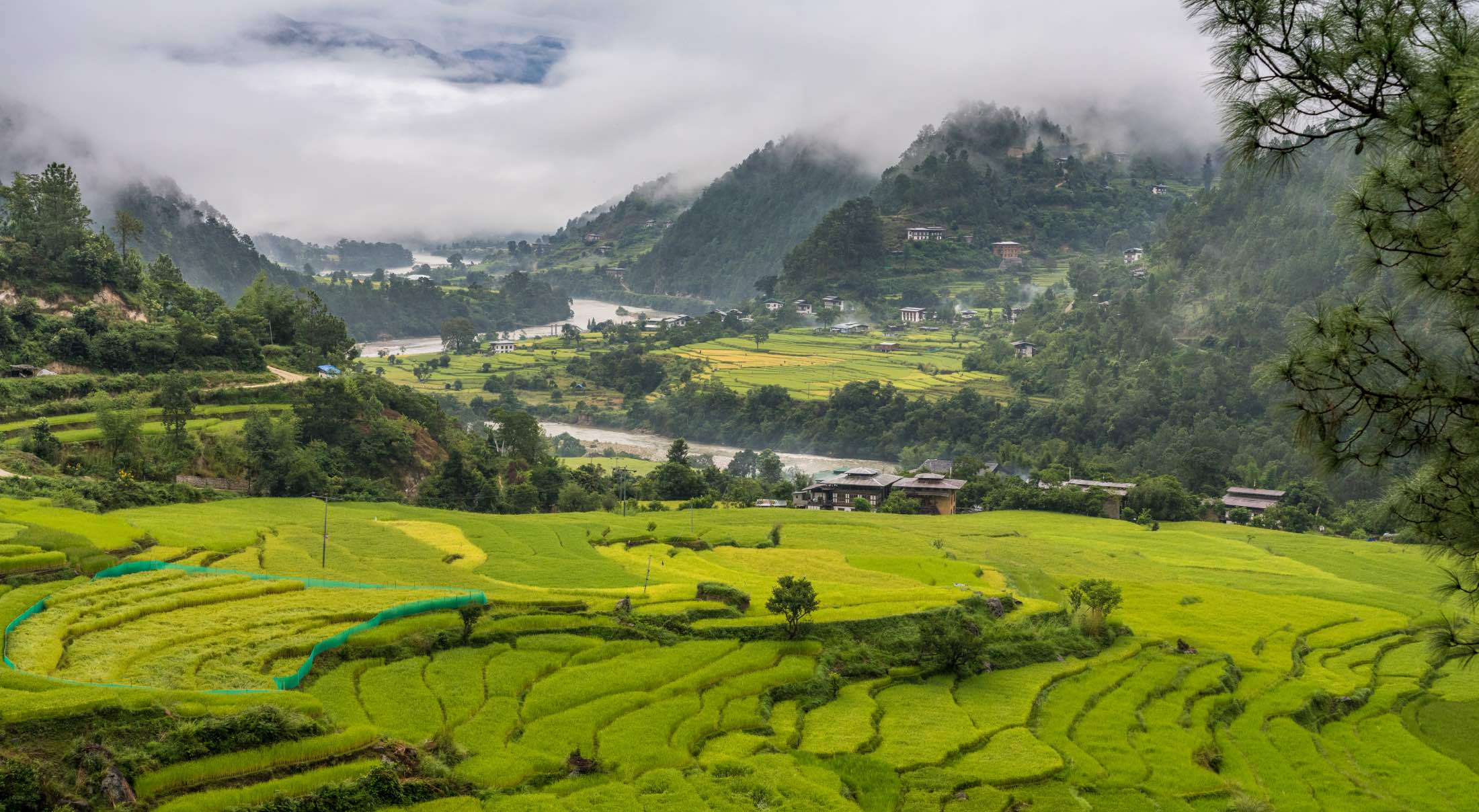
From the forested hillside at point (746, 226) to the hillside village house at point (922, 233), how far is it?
36.6m

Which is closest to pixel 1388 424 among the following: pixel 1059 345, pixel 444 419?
pixel 444 419

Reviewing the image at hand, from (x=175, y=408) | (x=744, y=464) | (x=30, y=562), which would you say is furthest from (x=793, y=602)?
(x=744, y=464)

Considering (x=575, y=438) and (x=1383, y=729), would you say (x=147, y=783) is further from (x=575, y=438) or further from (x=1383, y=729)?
(x=575, y=438)

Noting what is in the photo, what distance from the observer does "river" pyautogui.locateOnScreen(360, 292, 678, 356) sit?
131 meters

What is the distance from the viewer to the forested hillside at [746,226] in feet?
598

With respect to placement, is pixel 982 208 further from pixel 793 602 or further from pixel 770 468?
pixel 793 602

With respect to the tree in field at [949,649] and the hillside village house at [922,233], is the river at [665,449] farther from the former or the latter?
the hillside village house at [922,233]

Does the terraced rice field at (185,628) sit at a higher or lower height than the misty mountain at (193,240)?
lower

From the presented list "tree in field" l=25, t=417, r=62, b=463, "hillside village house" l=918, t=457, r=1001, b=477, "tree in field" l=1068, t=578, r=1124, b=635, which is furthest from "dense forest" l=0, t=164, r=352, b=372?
"tree in field" l=1068, t=578, r=1124, b=635

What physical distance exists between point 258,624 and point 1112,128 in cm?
17713

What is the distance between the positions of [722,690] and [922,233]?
417 ft

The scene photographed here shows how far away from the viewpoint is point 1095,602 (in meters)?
30.0

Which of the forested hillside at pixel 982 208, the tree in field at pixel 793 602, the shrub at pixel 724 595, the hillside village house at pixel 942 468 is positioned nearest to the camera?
the tree in field at pixel 793 602

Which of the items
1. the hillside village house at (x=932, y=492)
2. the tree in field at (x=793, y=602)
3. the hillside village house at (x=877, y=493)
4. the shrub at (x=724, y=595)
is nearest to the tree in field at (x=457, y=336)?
the hillside village house at (x=877, y=493)
